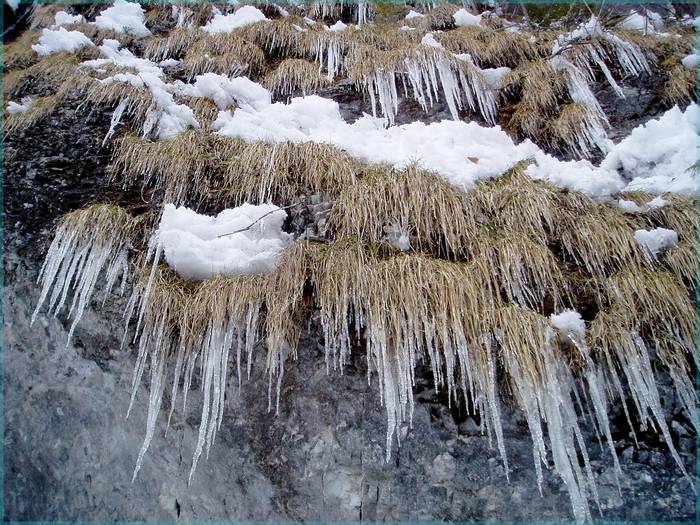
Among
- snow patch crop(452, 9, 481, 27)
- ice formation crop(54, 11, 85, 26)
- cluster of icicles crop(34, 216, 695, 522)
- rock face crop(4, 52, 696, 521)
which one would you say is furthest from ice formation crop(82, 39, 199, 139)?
snow patch crop(452, 9, 481, 27)

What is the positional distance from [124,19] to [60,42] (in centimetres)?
98

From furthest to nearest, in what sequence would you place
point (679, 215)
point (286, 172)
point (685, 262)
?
point (286, 172)
point (679, 215)
point (685, 262)

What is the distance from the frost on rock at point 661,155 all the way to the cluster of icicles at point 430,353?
136 cm

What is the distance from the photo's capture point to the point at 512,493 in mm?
2477

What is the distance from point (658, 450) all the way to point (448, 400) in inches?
45.1

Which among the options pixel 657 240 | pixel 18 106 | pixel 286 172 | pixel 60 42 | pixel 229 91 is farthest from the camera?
pixel 60 42

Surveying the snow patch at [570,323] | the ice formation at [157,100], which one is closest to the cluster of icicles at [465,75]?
the ice formation at [157,100]

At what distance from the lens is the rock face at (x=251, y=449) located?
247 cm

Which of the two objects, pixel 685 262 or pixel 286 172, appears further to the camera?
pixel 286 172

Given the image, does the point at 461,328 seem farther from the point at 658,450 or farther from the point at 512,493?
the point at 658,450

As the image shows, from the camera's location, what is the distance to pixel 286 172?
3316 millimetres

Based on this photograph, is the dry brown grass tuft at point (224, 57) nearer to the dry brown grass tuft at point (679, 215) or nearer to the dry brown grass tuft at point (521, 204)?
the dry brown grass tuft at point (521, 204)

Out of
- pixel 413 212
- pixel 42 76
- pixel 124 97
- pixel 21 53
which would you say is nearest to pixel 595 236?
pixel 413 212

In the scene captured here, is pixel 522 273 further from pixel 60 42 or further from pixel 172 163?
pixel 60 42
